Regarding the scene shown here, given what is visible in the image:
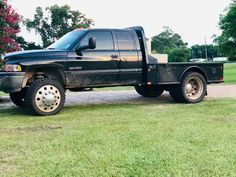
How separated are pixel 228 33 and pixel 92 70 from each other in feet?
121

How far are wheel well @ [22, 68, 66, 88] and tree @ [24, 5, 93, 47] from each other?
3868 centimetres

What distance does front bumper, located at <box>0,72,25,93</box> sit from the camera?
745cm

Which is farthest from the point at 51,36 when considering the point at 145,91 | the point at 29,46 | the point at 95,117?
the point at 95,117

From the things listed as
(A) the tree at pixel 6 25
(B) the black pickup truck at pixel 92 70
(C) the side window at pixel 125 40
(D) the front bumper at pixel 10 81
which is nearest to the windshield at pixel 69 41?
(B) the black pickup truck at pixel 92 70

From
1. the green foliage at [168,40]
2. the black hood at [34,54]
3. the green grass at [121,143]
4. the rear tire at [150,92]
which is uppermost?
the green foliage at [168,40]

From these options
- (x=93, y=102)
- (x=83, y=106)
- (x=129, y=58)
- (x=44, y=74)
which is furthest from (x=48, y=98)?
(x=93, y=102)

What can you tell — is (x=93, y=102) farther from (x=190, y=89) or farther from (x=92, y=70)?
(x=190, y=89)

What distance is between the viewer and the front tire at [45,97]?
758 cm

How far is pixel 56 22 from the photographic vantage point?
49.0 metres

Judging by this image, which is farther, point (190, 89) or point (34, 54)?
point (190, 89)

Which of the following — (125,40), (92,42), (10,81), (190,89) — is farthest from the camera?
(190,89)

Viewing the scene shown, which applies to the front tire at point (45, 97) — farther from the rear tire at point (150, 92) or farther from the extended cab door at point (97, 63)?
the rear tire at point (150, 92)

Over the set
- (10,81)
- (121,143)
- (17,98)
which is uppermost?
(10,81)

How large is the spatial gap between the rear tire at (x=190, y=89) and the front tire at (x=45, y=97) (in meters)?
3.18
